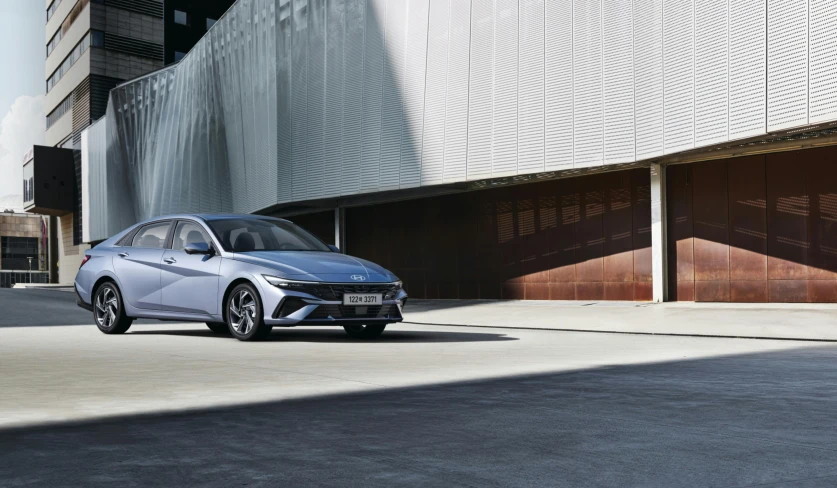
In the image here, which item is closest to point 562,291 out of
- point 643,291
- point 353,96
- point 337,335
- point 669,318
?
point 643,291

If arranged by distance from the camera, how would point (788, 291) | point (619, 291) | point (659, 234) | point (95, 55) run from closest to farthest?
point (788, 291), point (659, 234), point (619, 291), point (95, 55)

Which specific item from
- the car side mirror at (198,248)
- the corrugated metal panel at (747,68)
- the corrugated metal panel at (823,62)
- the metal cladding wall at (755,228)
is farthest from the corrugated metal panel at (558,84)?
A: the car side mirror at (198,248)

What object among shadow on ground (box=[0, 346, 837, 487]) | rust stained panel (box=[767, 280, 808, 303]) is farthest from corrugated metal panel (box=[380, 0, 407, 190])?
shadow on ground (box=[0, 346, 837, 487])

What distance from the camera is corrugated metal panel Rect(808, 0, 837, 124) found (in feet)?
50.8

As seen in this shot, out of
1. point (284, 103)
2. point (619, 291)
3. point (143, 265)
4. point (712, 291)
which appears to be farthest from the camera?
point (284, 103)

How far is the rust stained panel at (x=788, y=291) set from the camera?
18.6 m

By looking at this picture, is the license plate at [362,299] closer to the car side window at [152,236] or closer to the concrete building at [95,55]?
the car side window at [152,236]

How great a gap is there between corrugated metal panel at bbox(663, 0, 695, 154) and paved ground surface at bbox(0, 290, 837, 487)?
956cm

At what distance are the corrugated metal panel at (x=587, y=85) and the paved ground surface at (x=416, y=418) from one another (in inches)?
447

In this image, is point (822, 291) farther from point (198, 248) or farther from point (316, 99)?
point (316, 99)

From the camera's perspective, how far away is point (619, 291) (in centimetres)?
2181

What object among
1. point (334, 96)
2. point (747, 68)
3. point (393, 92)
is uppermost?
point (334, 96)

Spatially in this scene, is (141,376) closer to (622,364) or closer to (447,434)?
(447,434)

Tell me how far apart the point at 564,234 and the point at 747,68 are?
23.7 ft
